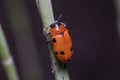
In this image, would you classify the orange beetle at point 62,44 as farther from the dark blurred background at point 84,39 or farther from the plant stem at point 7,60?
the dark blurred background at point 84,39

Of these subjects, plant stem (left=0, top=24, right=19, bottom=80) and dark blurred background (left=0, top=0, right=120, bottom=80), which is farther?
dark blurred background (left=0, top=0, right=120, bottom=80)

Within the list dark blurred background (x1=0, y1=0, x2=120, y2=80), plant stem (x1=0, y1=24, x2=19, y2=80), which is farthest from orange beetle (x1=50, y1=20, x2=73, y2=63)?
dark blurred background (x1=0, y1=0, x2=120, y2=80)

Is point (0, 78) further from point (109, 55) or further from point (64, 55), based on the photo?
point (64, 55)

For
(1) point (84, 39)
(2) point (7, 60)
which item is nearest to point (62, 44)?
(2) point (7, 60)

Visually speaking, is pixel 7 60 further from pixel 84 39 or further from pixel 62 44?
pixel 84 39

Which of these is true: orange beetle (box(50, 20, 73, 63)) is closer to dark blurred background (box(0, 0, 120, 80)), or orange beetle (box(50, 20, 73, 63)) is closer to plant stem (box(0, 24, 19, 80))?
plant stem (box(0, 24, 19, 80))

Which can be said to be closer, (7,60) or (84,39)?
(7,60)

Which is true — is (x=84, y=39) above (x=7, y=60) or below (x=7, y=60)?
below

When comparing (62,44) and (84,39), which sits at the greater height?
(62,44)

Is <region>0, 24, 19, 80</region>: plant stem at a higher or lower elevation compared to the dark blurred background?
higher

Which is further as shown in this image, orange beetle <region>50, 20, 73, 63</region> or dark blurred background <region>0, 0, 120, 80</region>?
dark blurred background <region>0, 0, 120, 80</region>

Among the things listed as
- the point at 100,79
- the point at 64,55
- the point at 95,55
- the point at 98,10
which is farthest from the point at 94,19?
the point at 64,55
